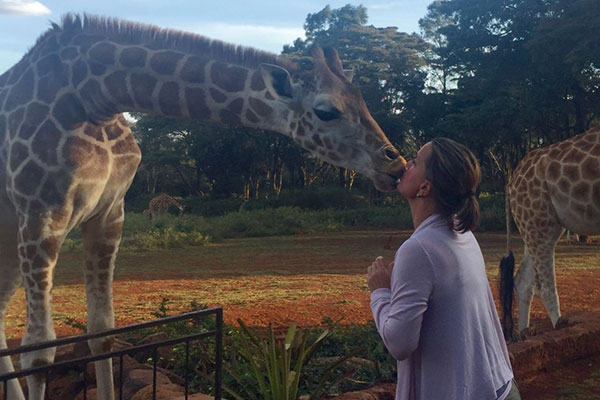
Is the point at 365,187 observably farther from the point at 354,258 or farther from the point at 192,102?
the point at 192,102

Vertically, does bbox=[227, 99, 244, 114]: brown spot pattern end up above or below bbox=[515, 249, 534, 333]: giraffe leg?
above

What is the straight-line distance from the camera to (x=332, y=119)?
3115mm

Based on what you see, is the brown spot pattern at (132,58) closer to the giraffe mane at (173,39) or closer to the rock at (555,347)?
the giraffe mane at (173,39)

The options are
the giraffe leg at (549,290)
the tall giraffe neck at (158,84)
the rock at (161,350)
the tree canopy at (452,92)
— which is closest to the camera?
the tall giraffe neck at (158,84)

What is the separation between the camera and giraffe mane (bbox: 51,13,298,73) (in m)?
3.39

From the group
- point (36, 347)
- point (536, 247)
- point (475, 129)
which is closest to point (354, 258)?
point (536, 247)

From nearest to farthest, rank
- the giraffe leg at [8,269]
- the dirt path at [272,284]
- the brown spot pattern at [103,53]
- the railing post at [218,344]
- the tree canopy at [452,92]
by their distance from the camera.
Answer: the railing post at [218,344], the brown spot pattern at [103,53], the giraffe leg at [8,269], the dirt path at [272,284], the tree canopy at [452,92]

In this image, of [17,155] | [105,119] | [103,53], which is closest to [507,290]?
[105,119]

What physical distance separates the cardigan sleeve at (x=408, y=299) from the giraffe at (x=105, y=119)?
1.07 m

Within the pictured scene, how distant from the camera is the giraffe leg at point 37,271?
127 inches

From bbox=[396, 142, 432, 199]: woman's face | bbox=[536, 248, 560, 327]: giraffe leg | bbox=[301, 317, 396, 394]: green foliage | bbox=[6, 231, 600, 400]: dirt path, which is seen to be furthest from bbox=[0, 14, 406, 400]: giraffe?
bbox=[536, 248, 560, 327]: giraffe leg

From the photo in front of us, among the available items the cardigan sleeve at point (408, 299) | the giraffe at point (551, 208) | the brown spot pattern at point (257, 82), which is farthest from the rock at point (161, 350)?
the giraffe at point (551, 208)

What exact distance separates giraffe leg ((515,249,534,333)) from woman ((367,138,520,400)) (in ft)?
15.6

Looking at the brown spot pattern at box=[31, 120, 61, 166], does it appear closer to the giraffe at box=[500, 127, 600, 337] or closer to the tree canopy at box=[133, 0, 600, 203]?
the tree canopy at box=[133, 0, 600, 203]
